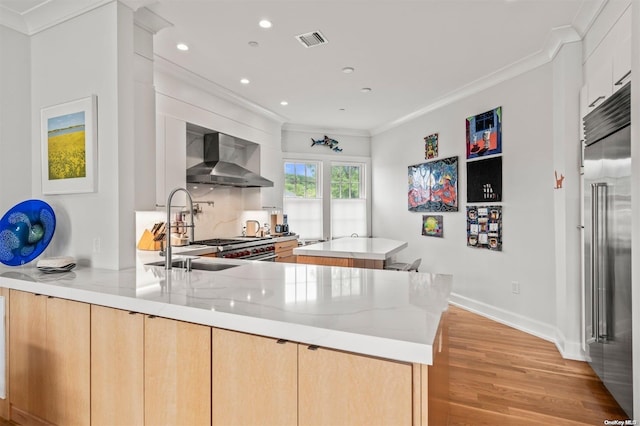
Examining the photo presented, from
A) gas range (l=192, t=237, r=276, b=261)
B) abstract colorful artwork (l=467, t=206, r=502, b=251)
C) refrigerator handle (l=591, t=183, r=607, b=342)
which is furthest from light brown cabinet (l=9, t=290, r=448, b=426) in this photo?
abstract colorful artwork (l=467, t=206, r=502, b=251)

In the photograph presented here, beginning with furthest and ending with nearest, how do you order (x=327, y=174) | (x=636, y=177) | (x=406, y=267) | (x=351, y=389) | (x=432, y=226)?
(x=327, y=174), (x=432, y=226), (x=406, y=267), (x=636, y=177), (x=351, y=389)

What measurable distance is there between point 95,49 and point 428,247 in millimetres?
4634

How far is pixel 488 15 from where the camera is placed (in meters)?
2.74

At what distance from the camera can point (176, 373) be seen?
55.2 inches

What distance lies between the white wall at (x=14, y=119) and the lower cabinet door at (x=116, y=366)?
1.64 metres

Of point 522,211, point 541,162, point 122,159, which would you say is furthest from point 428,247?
point 122,159

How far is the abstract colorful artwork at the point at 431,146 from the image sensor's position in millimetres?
5027

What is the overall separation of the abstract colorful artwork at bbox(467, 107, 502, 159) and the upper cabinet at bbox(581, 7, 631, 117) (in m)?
1.11

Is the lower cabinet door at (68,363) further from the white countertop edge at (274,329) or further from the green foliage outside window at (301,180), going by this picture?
the green foliage outside window at (301,180)

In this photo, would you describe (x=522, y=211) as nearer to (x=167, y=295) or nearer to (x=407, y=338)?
(x=407, y=338)

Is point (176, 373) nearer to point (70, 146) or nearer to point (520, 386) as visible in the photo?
point (70, 146)

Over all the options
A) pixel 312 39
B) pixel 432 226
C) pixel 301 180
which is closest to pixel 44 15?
pixel 312 39

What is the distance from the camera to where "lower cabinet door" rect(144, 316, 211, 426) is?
4.39 ft

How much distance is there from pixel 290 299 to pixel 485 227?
354 centimetres
